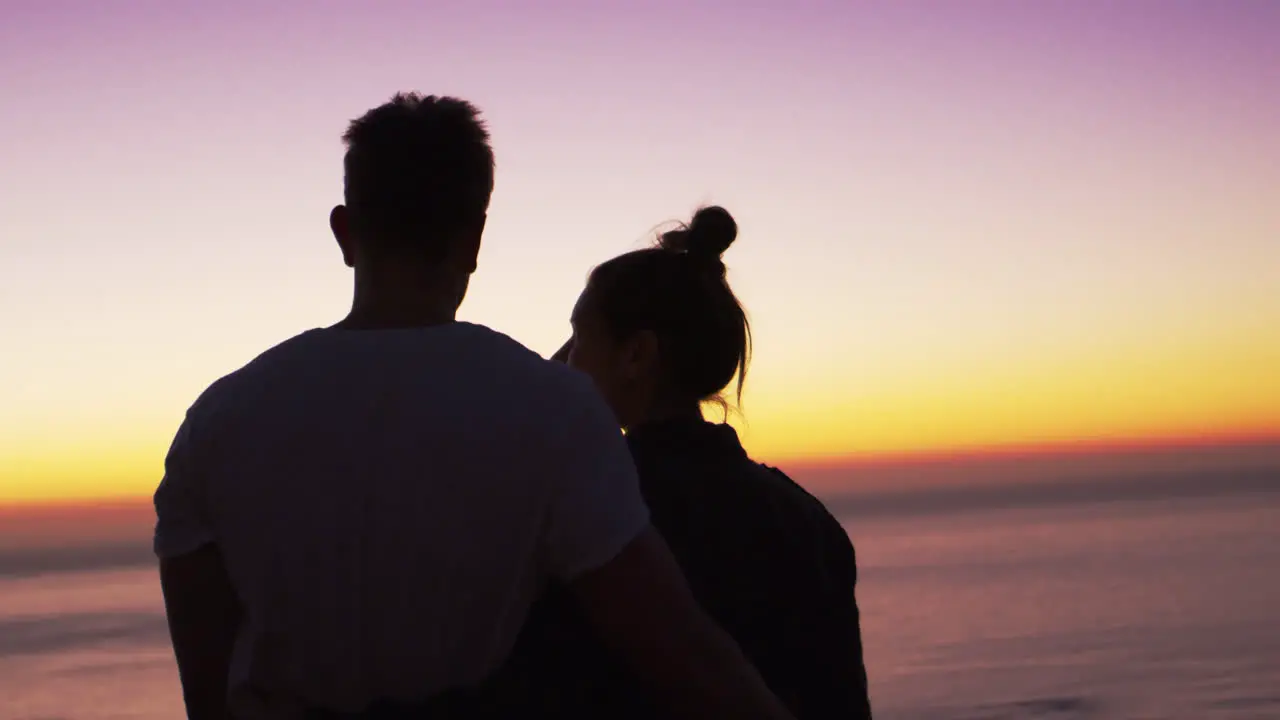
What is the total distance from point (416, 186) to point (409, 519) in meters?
0.45

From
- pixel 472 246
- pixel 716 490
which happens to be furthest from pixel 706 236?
pixel 472 246

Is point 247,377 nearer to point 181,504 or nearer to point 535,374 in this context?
point 181,504

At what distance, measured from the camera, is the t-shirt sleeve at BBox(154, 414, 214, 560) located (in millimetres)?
1467

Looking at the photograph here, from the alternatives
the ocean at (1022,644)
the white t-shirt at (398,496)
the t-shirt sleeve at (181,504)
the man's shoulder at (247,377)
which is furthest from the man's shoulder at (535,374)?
the ocean at (1022,644)

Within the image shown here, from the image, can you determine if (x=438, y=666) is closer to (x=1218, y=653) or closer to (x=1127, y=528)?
(x=1218, y=653)

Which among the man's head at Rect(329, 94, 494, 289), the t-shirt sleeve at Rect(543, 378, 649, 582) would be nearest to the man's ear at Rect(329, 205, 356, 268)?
the man's head at Rect(329, 94, 494, 289)

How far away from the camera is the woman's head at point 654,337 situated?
7.38 ft

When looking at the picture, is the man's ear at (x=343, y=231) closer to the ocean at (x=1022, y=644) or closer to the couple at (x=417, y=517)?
the couple at (x=417, y=517)

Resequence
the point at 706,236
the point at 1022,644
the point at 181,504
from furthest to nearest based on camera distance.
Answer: the point at 1022,644, the point at 706,236, the point at 181,504

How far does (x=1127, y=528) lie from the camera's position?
10688 cm

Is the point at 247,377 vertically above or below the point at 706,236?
below

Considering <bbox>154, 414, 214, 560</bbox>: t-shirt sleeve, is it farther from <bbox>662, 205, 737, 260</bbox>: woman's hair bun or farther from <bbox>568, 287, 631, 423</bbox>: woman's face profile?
<bbox>662, 205, 737, 260</bbox>: woman's hair bun

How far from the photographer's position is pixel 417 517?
1.38 metres

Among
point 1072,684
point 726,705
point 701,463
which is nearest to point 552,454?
point 726,705
